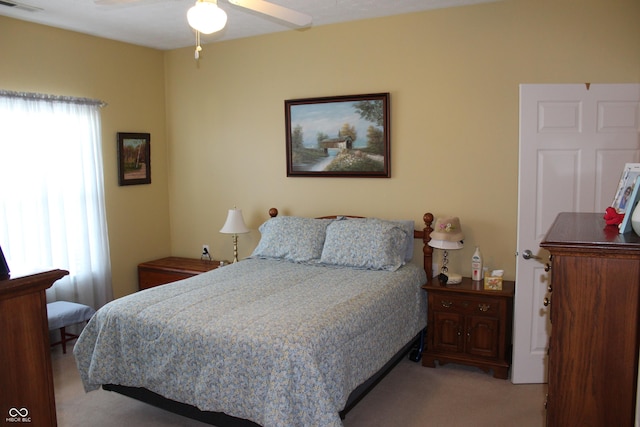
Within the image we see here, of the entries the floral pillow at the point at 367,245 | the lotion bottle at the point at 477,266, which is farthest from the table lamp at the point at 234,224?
the lotion bottle at the point at 477,266

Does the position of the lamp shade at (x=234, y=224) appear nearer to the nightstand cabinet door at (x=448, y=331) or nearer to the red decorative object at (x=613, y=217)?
the nightstand cabinet door at (x=448, y=331)

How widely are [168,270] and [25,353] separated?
3750 millimetres

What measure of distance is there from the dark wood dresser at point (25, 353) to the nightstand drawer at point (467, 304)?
9.87 feet

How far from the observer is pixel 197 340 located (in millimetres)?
2771

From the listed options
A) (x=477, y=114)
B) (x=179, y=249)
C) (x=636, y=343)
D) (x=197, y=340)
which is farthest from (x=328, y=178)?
(x=636, y=343)

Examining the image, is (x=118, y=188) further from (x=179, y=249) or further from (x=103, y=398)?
(x=103, y=398)

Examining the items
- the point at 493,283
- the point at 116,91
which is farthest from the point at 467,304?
the point at 116,91

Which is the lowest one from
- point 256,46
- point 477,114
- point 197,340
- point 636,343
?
point 197,340

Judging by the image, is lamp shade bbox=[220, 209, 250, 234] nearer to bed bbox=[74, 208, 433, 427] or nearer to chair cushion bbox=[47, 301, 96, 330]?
bed bbox=[74, 208, 433, 427]

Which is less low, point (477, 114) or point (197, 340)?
point (477, 114)

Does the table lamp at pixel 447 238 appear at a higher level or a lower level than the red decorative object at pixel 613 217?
lower

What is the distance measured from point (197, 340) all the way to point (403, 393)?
1539 millimetres

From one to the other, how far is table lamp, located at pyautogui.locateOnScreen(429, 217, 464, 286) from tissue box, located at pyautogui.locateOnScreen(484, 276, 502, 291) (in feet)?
0.73

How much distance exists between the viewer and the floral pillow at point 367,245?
3967 millimetres
